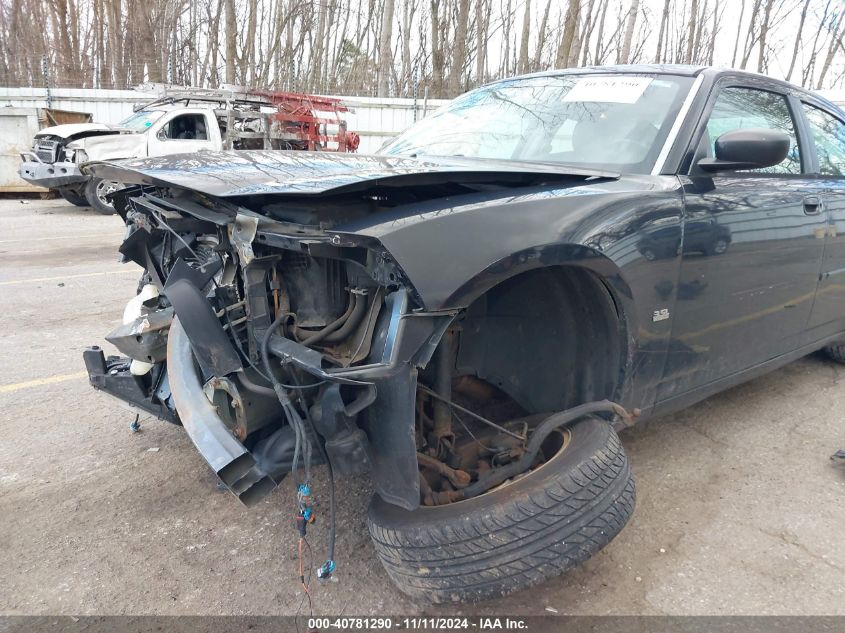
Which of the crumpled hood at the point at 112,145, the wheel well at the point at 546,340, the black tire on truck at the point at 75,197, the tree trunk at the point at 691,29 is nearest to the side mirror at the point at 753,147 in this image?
the wheel well at the point at 546,340

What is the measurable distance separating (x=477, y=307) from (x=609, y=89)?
140 cm

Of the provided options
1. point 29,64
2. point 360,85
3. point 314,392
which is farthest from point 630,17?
point 29,64

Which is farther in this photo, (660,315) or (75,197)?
(75,197)

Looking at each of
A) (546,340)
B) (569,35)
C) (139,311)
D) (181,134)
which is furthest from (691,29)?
(139,311)

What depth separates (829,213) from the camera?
3285mm

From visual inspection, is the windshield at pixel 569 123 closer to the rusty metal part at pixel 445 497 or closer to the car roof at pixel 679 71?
the car roof at pixel 679 71

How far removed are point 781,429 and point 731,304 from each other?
3.87ft

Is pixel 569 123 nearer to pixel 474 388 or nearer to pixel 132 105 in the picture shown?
pixel 474 388

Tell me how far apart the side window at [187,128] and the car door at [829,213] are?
11962 millimetres

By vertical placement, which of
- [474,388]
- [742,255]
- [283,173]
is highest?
[283,173]

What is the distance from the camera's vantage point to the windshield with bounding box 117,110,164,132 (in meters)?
12.6

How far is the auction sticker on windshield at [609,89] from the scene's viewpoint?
9.62 ft

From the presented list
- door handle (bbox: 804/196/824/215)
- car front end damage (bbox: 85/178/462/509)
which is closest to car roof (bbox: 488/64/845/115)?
door handle (bbox: 804/196/824/215)

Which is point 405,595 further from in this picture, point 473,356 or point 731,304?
point 731,304
